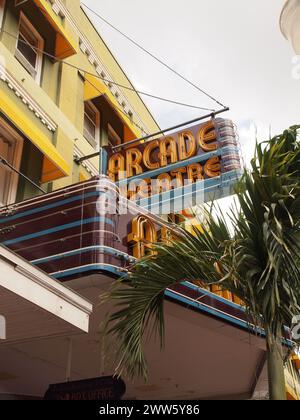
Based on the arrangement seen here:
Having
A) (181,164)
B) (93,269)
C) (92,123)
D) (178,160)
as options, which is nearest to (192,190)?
(181,164)

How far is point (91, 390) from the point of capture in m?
5.98

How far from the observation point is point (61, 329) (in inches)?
231

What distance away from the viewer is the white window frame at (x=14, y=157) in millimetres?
9367

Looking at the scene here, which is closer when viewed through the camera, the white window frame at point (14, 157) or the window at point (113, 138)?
the white window frame at point (14, 157)

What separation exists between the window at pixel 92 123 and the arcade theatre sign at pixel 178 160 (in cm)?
348

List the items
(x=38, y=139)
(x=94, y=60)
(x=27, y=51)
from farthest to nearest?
1. (x=94, y=60)
2. (x=27, y=51)
3. (x=38, y=139)

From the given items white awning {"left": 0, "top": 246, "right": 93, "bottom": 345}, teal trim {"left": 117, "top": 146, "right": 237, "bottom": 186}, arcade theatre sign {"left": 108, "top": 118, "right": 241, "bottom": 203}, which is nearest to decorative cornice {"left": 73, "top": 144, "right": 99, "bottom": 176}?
arcade theatre sign {"left": 108, "top": 118, "right": 241, "bottom": 203}

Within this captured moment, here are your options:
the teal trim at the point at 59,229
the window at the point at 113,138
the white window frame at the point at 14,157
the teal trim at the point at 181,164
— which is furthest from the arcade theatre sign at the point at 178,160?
the window at the point at 113,138

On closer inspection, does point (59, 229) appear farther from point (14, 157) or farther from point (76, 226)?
point (14, 157)

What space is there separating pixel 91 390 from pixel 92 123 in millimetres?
8807

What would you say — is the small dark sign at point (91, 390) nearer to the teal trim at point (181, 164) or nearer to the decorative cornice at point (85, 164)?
the teal trim at point (181, 164)

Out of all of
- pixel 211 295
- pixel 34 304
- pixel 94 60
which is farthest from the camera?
pixel 94 60
